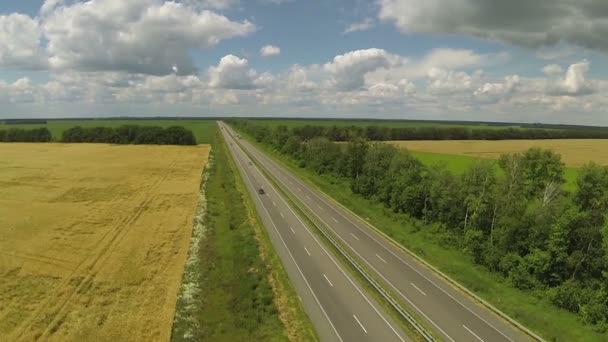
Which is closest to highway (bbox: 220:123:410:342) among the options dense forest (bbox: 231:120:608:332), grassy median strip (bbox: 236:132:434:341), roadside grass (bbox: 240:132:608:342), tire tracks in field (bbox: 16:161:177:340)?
grassy median strip (bbox: 236:132:434:341)

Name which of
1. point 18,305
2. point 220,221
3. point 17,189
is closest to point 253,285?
point 18,305

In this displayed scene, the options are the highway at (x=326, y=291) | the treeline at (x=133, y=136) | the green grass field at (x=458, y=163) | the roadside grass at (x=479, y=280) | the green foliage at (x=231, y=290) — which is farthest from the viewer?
the treeline at (x=133, y=136)

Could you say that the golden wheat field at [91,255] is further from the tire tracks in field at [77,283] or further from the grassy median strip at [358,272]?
the grassy median strip at [358,272]

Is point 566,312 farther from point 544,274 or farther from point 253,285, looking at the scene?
point 253,285

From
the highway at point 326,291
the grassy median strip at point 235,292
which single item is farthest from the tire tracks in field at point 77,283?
the highway at point 326,291

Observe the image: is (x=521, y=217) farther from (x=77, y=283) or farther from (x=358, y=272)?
(x=77, y=283)

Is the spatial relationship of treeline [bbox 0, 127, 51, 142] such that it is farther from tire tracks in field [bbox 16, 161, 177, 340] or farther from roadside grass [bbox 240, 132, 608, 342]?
roadside grass [bbox 240, 132, 608, 342]

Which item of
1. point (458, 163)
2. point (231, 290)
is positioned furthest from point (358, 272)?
point (458, 163)
